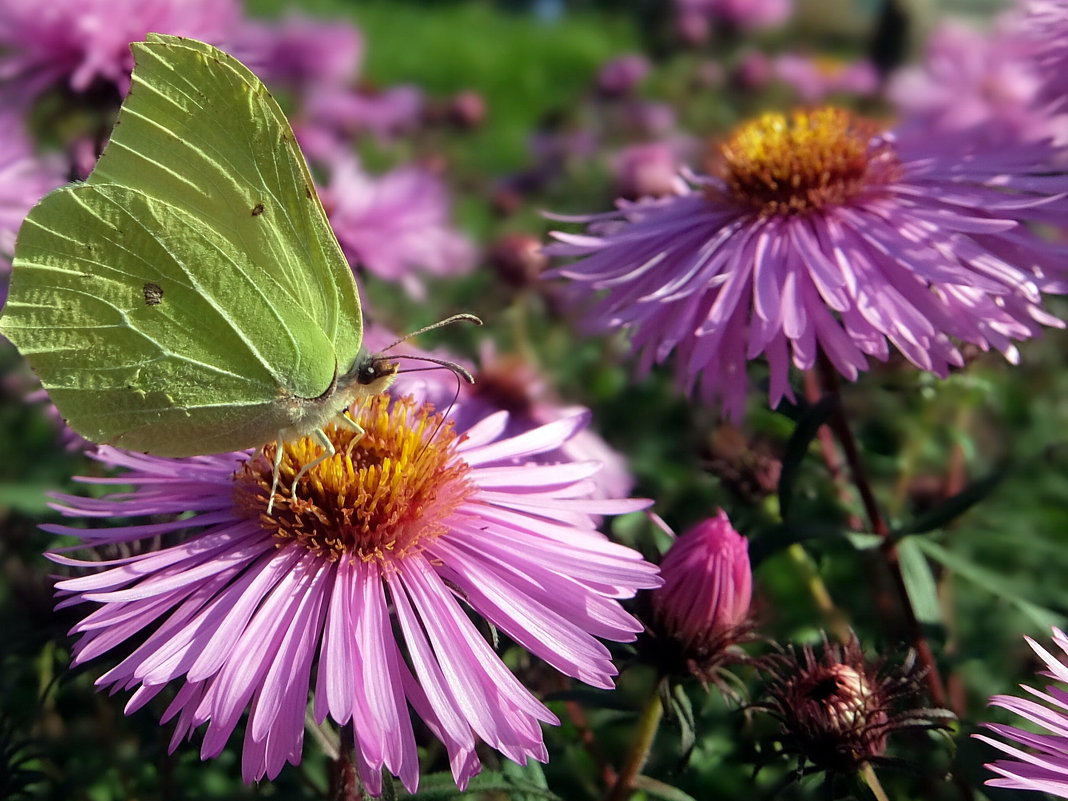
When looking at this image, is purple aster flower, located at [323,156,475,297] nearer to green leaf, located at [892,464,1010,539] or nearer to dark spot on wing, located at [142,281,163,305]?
dark spot on wing, located at [142,281,163,305]

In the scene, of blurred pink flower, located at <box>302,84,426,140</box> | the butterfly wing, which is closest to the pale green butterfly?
the butterfly wing

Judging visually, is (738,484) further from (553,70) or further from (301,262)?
(553,70)

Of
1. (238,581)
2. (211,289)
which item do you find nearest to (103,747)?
(238,581)

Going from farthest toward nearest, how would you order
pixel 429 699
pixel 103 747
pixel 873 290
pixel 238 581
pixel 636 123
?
pixel 636 123, pixel 103 747, pixel 873 290, pixel 238 581, pixel 429 699

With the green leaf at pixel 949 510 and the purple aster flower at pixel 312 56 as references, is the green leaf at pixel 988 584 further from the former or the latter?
the purple aster flower at pixel 312 56

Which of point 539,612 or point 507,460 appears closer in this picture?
point 539,612

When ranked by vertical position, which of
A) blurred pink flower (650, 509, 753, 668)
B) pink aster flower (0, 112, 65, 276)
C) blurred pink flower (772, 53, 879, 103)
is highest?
blurred pink flower (772, 53, 879, 103)

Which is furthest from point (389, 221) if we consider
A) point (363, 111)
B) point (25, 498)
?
point (363, 111)
